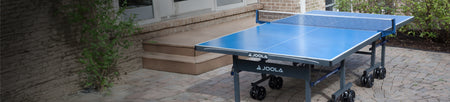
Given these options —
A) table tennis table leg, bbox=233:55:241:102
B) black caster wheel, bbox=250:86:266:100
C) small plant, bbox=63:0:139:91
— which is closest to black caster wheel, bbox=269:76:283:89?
black caster wheel, bbox=250:86:266:100

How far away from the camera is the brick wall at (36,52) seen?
6.57 meters

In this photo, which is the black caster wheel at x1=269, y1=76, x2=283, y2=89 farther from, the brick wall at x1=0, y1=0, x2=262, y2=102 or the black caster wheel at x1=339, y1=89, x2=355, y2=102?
the brick wall at x1=0, y1=0, x2=262, y2=102

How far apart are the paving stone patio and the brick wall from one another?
0.32 m

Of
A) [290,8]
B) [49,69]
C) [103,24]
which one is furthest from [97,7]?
[290,8]

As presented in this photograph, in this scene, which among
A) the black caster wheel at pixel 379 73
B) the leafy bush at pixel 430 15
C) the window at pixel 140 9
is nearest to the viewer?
the black caster wheel at pixel 379 73

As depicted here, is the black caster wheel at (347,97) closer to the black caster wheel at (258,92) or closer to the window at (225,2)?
the black caster wheel at (258,92)

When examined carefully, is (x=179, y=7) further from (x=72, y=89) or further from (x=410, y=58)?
(x=410, y=58)

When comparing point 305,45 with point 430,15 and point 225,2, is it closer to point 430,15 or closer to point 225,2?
point 430,15

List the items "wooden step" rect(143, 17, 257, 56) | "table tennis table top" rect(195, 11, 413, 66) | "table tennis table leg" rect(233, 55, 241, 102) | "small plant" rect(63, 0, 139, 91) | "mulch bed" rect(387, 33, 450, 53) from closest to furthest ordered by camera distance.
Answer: "table tennis table top" rect(195, 11, 413, 66) → "table tennis table leg" rect(233, 55, 241, 102) → "small plant" rect(63, 0, 139, 91) → "wooden step" rect(143, 17, 257, 56) → "mulch bed" rect(387, 33, 450, 53)

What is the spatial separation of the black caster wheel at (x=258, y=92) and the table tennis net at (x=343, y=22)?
3.93 ft

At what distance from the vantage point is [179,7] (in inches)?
380

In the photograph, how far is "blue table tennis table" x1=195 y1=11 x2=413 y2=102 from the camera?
5.41m

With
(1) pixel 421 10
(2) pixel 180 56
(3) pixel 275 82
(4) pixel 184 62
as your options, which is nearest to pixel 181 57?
(2) pixel 180 56

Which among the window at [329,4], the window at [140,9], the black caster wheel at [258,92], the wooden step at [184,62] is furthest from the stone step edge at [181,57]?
the window at [329,4]
